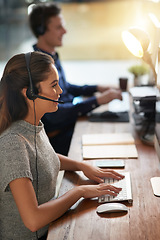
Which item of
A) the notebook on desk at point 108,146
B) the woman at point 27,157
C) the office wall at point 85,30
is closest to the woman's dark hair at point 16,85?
the woman at point 27,157

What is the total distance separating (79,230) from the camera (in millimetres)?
958

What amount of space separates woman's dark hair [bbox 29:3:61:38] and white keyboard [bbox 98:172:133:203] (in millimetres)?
1324

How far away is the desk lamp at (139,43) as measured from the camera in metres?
1.58

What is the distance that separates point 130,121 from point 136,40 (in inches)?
20.9

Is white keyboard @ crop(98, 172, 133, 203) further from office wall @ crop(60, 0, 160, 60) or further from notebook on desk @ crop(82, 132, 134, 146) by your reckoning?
office wall @ crop(60, 0, 160, 60)

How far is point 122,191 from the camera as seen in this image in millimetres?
1150

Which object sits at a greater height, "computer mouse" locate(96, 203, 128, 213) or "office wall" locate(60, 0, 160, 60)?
"computer mouse" locate(96, 203, 128, 213)

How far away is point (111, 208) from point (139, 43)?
92 cm

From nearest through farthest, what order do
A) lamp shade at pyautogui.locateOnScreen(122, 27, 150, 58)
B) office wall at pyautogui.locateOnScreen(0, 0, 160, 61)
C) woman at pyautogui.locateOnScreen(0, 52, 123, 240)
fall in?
1. woman at pyautogui.locateOnScreen(0, 52, 123, 240)
2. lamp shade at pyautogui.locateOnScreen(122, 27, 150, 58)
3. office wall at pyautogui.locateOnScreen(0, 0, 160, 61)

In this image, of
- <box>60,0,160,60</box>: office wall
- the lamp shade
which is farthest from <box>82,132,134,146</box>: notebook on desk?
<box>60,0,160,60</box>: office wall

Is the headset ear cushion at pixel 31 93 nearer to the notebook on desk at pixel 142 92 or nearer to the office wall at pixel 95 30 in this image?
the notebook on desk at pixel 142 92

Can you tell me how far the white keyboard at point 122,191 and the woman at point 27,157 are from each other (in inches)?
0.9

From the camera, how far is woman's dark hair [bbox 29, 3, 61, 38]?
218 centimetres

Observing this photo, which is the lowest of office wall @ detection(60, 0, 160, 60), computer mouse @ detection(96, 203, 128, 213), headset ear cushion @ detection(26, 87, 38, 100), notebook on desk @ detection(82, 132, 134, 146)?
office wall @ detection(60, 0, 160, 60)
